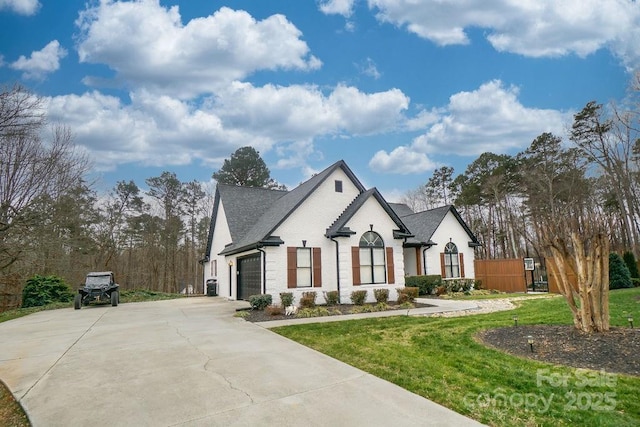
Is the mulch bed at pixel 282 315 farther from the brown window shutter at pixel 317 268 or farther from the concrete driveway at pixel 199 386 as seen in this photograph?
the concrete driveway at pixel 199 386

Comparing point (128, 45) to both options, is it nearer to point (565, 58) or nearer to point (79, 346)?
point (79, 346)

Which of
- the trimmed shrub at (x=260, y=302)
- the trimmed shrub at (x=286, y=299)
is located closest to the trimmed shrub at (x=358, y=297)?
the trimmed shrub at (x=286, y=299)

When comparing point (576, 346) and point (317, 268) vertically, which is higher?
point (317, 268)

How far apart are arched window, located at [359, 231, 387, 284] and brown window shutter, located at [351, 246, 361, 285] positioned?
11.5 inches

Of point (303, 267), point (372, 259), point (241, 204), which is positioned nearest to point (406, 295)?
point (372, 259)

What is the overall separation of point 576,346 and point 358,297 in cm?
868

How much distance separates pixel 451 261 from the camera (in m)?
21.8

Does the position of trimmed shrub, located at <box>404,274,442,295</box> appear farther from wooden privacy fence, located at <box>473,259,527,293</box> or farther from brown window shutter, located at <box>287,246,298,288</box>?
brown window shutter, located at <box>287,246,298,288</box>

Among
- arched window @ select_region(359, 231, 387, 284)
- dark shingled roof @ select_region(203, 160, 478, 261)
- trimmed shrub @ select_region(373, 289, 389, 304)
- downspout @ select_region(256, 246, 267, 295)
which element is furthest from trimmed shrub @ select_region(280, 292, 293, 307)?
trimmed shrub @ select_region(373, 289, 389, 304)

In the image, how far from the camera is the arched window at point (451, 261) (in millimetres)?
21594

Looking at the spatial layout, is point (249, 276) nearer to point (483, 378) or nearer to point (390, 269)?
point (390, 269)

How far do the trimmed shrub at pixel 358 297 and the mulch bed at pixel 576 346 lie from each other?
6790 millimetres

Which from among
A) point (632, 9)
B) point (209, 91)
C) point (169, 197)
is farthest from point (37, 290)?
point (632, 9)

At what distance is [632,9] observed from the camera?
679 inches
